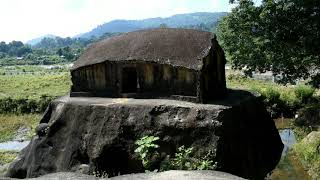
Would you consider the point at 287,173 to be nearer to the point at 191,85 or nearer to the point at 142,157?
the point at 191,85

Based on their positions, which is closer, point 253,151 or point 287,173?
point 253,151

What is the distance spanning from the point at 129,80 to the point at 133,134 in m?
3.33

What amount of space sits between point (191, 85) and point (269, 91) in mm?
15083

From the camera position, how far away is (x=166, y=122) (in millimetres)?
15836

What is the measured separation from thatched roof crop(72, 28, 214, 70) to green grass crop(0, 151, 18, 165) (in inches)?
295

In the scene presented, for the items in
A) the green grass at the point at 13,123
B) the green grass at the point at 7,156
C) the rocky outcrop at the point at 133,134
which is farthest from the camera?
the green grass at the point at 13,123

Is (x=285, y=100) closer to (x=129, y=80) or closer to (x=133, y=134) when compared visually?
(x=129, y=80)

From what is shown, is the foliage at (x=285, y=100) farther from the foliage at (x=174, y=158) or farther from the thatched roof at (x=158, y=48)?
the foliage at (x=174, y=158)

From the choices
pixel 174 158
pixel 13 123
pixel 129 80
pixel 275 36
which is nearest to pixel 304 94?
pixel 275 36

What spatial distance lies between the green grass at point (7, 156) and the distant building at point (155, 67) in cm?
668

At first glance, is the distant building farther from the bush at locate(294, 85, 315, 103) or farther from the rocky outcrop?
the bush at locate(294, 85, 315, 103)

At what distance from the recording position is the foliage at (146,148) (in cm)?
1511

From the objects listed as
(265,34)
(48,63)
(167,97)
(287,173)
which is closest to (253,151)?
(287,173)

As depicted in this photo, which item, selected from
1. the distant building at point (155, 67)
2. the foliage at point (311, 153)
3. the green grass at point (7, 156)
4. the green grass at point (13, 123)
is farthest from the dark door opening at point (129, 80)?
the green grass at point (13, 123)
